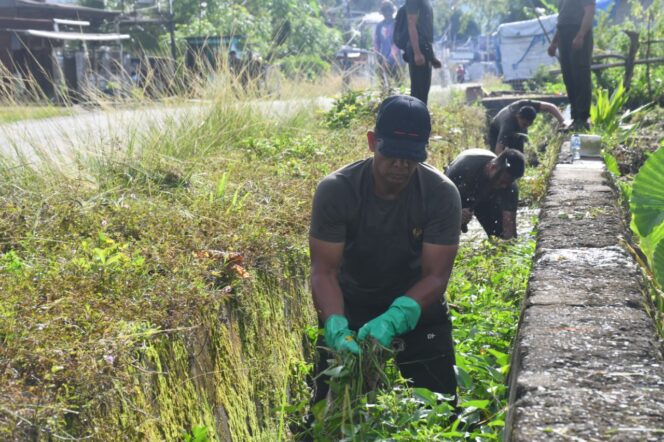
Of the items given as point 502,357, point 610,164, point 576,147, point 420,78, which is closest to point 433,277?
Result: point 502,357

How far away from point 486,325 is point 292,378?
103 centimetres

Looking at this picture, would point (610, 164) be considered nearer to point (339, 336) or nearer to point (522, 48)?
point (339, 336)

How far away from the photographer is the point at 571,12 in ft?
30.1

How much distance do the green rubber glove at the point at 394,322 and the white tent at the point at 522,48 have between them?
84.9 feet

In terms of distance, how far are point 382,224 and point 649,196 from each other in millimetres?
1430

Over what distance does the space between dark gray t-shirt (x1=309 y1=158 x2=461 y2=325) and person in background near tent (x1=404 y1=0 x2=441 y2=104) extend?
5.15 metres

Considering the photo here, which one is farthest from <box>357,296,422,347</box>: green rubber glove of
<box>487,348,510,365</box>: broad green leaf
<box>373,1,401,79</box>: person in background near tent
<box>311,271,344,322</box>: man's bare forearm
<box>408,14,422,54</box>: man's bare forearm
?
<box>373,1,401,79</box>: person in background near tent

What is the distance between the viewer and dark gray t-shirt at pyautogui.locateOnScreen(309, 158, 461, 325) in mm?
3645

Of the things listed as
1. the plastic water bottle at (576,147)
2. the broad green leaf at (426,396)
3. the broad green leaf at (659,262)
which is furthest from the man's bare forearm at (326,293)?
the plastic water bottle at (576,147)

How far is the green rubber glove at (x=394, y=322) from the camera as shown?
3.48 metres

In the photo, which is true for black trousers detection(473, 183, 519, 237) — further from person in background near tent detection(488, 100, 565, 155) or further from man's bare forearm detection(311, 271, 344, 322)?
man's bare forearm detection(311, 271, 344, 322)

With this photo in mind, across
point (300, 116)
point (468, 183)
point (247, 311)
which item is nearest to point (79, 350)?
point (247, 311)

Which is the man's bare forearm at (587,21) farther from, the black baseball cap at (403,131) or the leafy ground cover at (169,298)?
the black baseball cap at (403,131)

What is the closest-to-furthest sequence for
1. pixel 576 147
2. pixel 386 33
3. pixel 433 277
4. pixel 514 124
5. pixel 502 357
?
pixel 433 277
pixel 502 357
pixel 576 147
pixel 514 124
pixel 386 33
